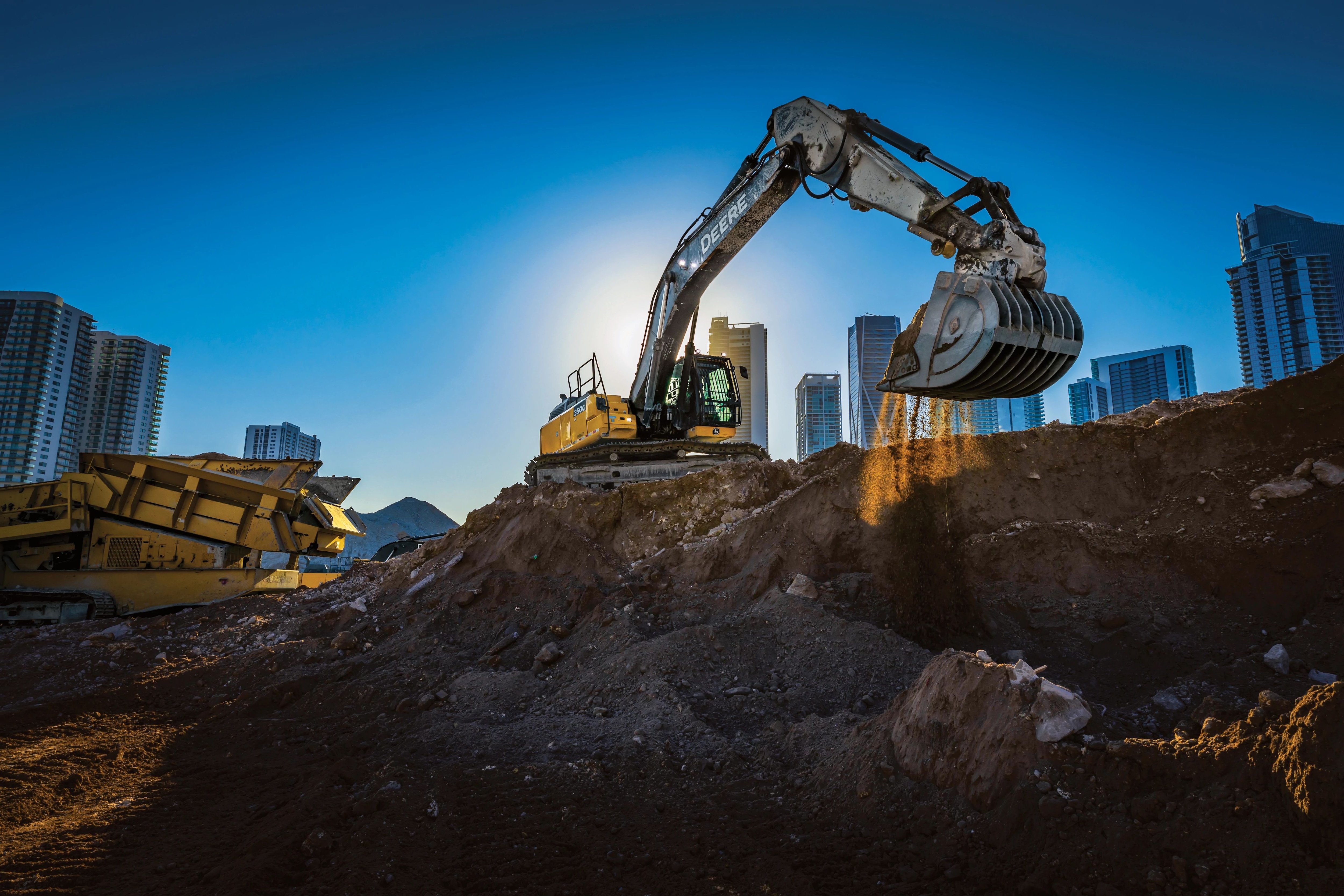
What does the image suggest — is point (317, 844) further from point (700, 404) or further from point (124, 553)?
point (700, 404)

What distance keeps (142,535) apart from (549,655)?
8.49m

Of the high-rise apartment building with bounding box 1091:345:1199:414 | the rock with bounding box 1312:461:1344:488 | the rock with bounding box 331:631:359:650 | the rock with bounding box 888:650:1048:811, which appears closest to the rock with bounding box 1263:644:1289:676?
the rock with bounding box 1312:461:1344:488

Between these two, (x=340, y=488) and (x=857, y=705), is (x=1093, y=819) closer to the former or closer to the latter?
(x=857, y=705)

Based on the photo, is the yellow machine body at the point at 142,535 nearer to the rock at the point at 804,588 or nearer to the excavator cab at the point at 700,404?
the excavator cab at the point at 700,404

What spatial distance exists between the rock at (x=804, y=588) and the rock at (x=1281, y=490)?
13.2 ft

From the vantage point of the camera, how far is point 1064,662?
5570 millimetres

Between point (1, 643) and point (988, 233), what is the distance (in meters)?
12.0

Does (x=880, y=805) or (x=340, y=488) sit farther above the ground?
(x=340, y=488)

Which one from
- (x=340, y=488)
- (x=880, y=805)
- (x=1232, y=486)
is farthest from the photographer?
(x=340, y=488)

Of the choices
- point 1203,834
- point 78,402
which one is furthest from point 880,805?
point 78,402

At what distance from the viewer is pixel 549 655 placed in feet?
20.6

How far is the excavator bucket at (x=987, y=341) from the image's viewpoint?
540cm

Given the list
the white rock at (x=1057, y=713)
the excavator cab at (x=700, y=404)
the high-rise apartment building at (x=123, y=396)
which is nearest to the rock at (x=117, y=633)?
the excavator cab at (x=700, y=404)

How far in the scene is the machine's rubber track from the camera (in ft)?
41.0
